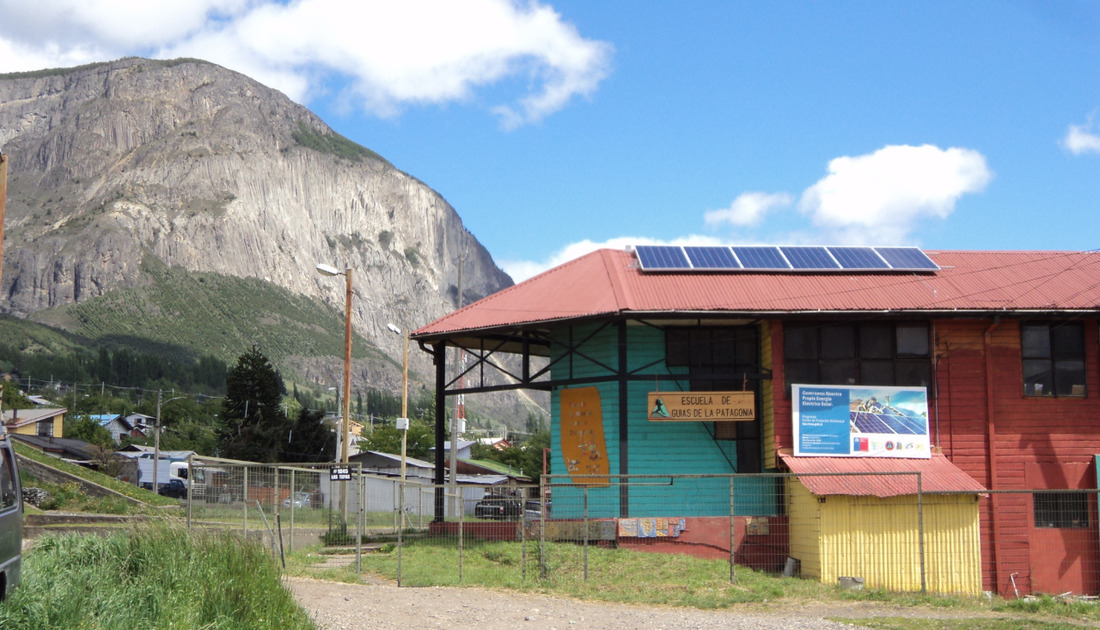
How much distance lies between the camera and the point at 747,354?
84.2ft

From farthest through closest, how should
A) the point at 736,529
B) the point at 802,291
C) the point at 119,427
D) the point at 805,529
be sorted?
the point at 119,427 → the point at 802,291 → the point at 736,529 → the point at 805,529

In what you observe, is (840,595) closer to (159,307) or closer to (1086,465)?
(1086,465)

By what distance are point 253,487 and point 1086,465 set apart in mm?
19148

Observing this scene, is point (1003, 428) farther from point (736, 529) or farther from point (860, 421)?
point (736, 529)

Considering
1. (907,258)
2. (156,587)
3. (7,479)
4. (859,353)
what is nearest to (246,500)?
(7,479)

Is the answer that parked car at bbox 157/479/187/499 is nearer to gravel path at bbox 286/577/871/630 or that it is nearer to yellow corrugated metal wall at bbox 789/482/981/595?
gravel path at bbox 286/577/871/630

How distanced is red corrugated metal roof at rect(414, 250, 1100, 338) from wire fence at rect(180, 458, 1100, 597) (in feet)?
13.5

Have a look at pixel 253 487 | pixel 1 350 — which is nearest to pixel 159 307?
pixel 1 350

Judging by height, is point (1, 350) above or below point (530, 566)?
above

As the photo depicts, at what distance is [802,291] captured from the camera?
81.9 feet

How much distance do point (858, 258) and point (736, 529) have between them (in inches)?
325

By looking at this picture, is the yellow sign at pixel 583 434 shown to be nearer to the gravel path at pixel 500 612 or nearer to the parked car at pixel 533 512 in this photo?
the parked car at pixel 533 512

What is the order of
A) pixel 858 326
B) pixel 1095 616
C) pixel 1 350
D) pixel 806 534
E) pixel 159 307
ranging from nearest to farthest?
1. pixel 1095 616
2. pixel 806 534
3. pixel 858 326
4. pixel 1 350
5. pixel 159 307

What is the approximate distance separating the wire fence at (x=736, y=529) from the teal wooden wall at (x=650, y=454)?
7 centimetres
